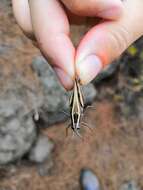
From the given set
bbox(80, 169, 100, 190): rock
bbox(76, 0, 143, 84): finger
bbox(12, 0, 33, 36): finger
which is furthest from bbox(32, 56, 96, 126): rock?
bbox(76, 0, 143, 84): finger

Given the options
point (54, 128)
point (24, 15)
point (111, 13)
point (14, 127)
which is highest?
point (111, 13)

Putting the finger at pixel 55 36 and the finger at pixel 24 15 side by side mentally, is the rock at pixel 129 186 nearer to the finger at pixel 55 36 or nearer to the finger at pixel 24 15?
the finger at pixel 24 15

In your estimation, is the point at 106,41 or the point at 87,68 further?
the point at 106,41

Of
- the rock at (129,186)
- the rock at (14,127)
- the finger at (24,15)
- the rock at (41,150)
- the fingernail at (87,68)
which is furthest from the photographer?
the rock at (129,186)

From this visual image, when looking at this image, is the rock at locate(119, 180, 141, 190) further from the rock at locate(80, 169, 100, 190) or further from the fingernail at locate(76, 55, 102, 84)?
the fingernail at locate(76, 55, 102, 84)

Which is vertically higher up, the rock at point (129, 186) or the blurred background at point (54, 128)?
the blurred background at point (54, 128)

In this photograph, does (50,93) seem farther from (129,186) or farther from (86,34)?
(86,34)

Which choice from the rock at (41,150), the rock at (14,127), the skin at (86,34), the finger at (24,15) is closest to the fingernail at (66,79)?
the skin at (86,34)

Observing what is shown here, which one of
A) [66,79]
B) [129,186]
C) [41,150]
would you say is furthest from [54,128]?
[66,79]
